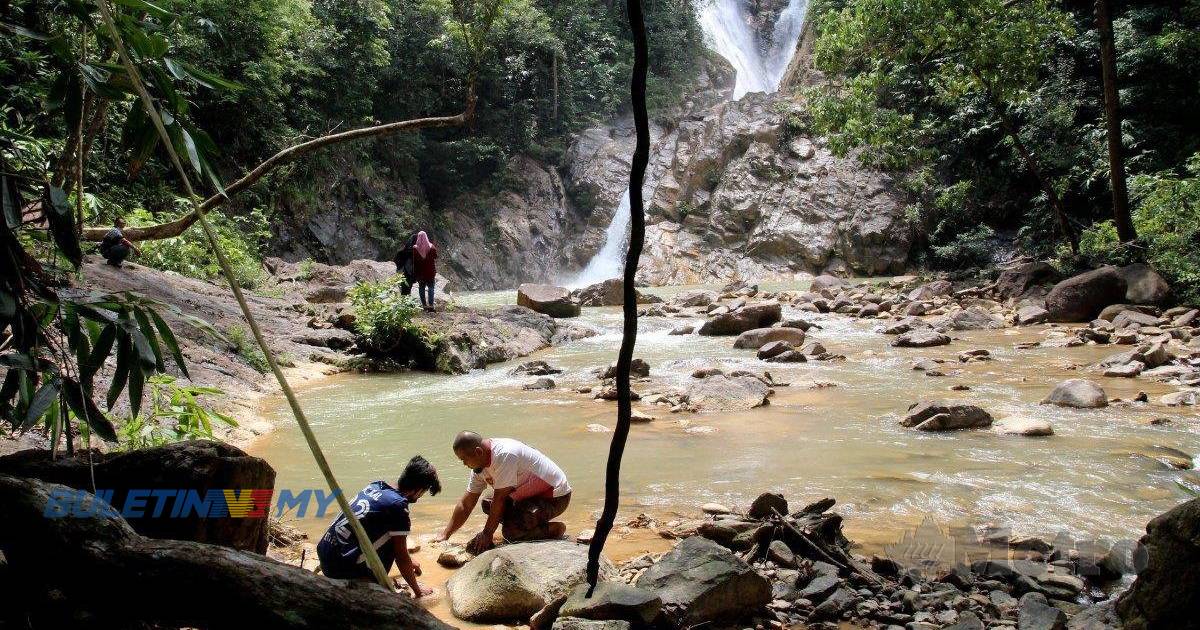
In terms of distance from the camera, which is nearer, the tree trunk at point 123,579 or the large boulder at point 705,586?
the tree trunk at point 123,579

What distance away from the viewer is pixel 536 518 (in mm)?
4188

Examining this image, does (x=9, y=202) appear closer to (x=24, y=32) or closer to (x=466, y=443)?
(x=24, y=32)

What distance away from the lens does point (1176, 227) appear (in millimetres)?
11891

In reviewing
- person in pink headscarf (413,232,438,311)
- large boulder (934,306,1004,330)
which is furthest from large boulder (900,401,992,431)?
person in pink headscarf (413,232,438,311)

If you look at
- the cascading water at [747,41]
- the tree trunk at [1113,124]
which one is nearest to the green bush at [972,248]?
the tree trunk at [1113,124]

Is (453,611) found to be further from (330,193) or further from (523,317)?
(330,193)

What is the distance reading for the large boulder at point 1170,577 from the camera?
7.60 ft

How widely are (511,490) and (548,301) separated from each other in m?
11.8

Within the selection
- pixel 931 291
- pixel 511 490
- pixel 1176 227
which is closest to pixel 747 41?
pixel 931 291

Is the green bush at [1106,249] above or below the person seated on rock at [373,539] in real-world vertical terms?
above

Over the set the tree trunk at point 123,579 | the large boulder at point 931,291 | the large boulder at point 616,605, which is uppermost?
the tree trunk at point 123,579

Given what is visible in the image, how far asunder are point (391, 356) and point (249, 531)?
781cm

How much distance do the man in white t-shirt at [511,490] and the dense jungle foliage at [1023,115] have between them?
11417 mm

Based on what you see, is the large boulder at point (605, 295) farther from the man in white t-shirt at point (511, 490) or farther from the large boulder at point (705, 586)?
the large boulder at point (705, 586)
